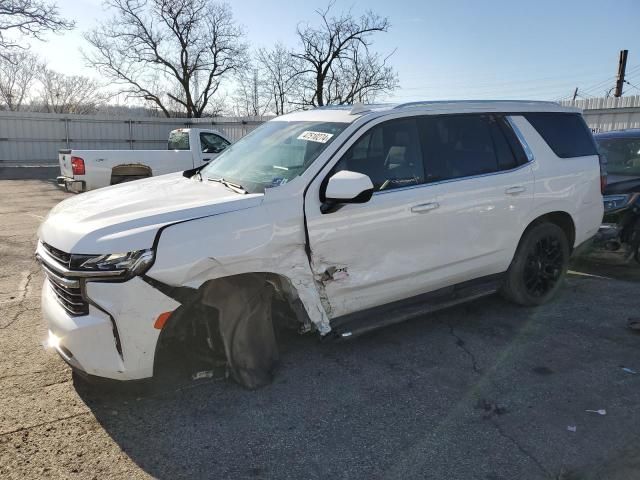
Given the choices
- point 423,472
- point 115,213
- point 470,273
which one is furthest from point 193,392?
point 470,273

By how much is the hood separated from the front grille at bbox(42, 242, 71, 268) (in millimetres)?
35

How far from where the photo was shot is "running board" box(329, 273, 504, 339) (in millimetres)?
3652

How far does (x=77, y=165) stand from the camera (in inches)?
380

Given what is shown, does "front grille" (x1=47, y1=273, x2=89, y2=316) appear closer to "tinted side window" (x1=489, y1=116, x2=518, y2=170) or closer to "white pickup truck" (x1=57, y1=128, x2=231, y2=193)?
"tinted side window" (x1=489, y1=116, x2=518, y2=170)

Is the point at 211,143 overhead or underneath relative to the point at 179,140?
underneath

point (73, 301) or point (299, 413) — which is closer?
point (73, 301)

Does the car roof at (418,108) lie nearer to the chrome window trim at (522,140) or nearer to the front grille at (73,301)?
the chrome window trim at (522,140)

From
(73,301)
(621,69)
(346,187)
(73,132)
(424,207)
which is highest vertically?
(621,69)

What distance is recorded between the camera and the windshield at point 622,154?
7.05 metres

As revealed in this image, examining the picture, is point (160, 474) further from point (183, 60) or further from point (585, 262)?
point (183, 60)

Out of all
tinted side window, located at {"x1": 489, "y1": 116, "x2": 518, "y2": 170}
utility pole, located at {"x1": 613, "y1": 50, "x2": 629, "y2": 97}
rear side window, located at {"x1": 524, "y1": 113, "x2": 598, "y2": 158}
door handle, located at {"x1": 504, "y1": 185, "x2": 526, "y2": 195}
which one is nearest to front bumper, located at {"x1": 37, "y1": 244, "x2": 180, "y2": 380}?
door handle, located at {"x1": 504, "y1": 185, "x2": 526, "y2": 195}

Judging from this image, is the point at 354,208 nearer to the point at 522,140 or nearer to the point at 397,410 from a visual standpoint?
the point at 397,410

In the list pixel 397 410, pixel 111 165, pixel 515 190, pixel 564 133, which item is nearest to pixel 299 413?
pixel 397 410

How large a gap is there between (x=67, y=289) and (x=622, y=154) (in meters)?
7.43
